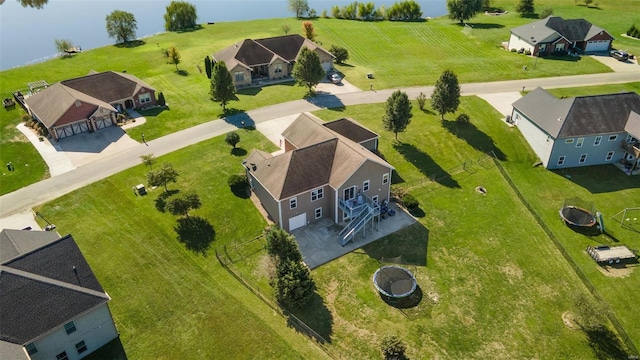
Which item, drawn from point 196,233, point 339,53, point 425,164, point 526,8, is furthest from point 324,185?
point 526,8

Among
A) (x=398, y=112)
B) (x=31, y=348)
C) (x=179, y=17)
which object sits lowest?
(x=31, y=348)

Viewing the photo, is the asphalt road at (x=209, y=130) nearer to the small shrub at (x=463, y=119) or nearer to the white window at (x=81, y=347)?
the small shrub at (x=463, y=119)

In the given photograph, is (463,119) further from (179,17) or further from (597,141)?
(179,17)

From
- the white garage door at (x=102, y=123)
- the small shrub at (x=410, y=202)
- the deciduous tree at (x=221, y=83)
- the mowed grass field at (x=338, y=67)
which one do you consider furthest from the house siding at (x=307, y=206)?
the white garage door at (x=102, y=123)

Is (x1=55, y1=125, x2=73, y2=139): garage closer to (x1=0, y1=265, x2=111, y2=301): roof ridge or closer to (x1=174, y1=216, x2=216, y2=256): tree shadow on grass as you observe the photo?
(x1=174, y1=216, x2=216, y2=256): tree shadow on grass

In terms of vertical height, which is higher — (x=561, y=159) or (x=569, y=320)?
(x=561, y=159)
